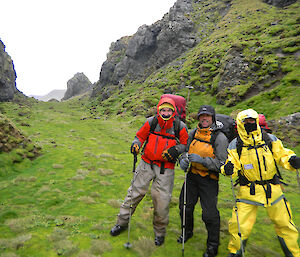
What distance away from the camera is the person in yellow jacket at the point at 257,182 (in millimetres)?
4270

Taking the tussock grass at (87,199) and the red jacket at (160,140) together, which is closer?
the red jacket at (160,140)

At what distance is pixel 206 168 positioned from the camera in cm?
513

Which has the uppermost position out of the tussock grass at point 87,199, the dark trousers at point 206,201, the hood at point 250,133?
the hood at point 250,133

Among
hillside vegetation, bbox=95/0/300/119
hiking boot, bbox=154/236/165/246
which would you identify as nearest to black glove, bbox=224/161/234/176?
hiking boot, bbox=154/236/165/246

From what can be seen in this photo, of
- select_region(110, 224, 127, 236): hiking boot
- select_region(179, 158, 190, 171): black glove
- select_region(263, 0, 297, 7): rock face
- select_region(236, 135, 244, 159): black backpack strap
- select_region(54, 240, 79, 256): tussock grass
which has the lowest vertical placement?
select_region(110, 224, 127, 236): hiking boot

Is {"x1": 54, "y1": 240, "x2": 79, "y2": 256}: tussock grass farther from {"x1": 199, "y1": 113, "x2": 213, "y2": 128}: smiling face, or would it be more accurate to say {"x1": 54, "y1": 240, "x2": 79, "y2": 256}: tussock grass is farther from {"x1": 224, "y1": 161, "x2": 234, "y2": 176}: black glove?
{"x1": 199, "y1": 113, "x2": 213, "y2": 128}: smiling face

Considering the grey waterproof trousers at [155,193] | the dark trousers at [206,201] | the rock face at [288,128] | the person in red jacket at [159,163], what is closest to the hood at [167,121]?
the person in red jacket at [159,163]

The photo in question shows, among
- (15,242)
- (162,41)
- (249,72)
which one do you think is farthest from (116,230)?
(162,41)

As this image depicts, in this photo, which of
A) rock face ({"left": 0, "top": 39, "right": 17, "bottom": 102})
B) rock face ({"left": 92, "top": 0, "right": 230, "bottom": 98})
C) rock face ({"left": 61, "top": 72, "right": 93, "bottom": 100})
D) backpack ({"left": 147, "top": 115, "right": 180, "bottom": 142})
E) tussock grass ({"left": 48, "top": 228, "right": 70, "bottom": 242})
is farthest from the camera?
rock face ({"left": 61, "top": 72, "right": 93, "bottom": 100})

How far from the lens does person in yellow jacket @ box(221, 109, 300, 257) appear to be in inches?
168

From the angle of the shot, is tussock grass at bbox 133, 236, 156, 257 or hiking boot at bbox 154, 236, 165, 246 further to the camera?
hiking boot at bbox 154, 236, 165, 246

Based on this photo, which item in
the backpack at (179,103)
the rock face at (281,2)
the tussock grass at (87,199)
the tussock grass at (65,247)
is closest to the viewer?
the tussock grass at (65,247)

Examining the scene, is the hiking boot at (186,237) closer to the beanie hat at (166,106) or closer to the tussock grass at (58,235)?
the tussock grass at (58,235)

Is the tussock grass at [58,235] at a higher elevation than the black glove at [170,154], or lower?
lower
